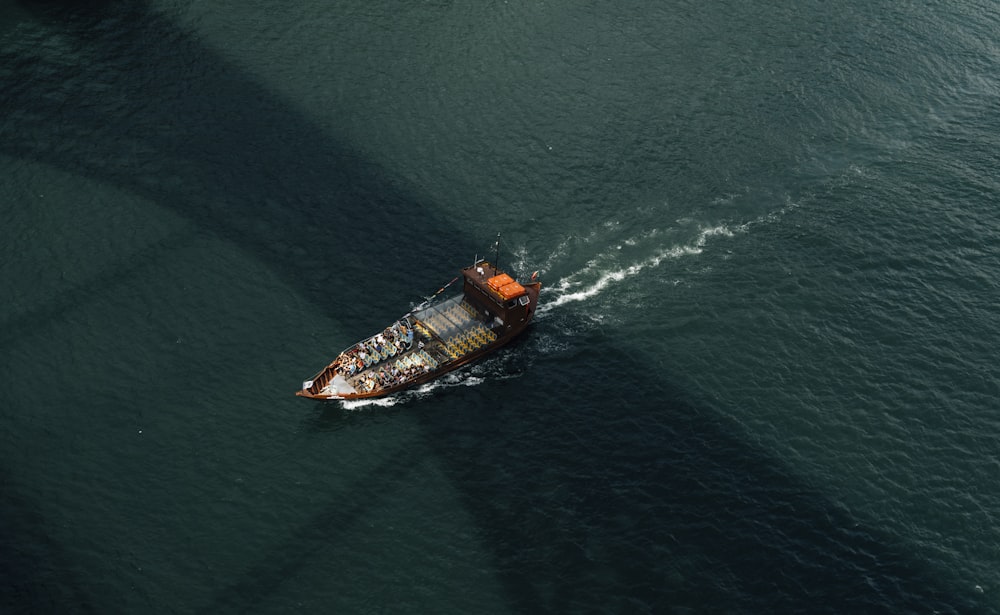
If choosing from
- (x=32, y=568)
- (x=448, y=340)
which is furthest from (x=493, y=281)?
(x=32, y=568)

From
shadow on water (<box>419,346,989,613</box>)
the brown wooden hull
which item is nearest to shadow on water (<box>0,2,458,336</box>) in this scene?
the brown wooden hull

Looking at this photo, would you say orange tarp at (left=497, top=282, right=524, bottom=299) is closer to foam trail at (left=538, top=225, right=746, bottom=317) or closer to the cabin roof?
the cabin roof

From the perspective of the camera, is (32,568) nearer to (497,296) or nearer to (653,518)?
(497,296)

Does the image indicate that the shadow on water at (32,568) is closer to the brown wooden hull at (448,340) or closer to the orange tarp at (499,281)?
the brown wooden hull at (448,340)

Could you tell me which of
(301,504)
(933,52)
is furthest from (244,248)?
(933,52)

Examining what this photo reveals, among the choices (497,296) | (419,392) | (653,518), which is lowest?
(653,518)

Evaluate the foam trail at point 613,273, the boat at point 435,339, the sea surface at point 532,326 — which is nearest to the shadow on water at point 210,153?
the sea surface at point 532,326

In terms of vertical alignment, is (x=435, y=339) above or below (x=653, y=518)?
above
